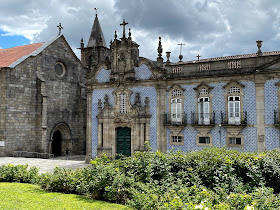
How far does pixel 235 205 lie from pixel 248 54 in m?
16.7

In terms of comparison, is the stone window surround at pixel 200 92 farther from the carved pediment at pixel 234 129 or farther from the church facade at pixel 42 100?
the church facade at pixel 42 100

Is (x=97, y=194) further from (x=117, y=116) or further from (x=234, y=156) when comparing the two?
(x=117, y=116)

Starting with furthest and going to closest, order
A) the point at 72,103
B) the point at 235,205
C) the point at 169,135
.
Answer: the point at 72,103
the point at 169,135
the point at 235,205

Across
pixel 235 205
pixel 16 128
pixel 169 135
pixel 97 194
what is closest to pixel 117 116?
pixel 169 135

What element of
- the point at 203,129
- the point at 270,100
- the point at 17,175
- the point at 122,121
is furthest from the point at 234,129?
the point at 17,175

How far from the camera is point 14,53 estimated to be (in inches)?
1154

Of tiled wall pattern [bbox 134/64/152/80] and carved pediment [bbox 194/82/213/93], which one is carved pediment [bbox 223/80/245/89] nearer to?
carved pediment [bbox 194/82/213/93]

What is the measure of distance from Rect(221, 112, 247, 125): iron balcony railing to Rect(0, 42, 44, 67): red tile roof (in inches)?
715

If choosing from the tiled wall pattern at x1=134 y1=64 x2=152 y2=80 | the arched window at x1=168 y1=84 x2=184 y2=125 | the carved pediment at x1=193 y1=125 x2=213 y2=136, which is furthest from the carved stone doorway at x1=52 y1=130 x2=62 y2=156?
the carved pediment at x1=193 y1=125 x2=213 y2=136

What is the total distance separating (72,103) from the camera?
30.2 meters

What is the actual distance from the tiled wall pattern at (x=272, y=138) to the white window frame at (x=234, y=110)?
1664mm

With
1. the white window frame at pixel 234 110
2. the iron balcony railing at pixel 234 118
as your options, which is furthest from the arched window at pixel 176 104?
the white window frame at pixel 234 110

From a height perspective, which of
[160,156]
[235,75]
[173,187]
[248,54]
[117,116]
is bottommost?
[173,187]

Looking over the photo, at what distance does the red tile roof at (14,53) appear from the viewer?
2691cm
